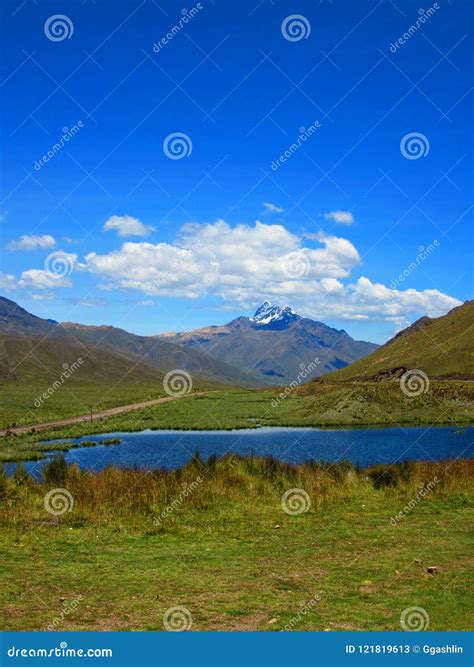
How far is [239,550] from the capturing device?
40.8ft

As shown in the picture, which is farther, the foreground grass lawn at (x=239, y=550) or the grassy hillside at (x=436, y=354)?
the grassy hillside at (x=436, y=354)

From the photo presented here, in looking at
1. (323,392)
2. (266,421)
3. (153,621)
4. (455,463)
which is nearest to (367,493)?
(455,463)

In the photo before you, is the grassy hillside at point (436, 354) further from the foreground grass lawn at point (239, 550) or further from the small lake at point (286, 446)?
the foreground grass lawn at point (239, 550)

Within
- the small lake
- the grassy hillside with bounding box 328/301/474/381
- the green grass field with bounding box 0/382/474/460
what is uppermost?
the grassy hillside with bounding box 328/301/474/381

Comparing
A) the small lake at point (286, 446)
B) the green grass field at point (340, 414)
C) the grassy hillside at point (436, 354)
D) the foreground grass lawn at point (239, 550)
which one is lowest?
the foreground grass lawn at point (239, 550)

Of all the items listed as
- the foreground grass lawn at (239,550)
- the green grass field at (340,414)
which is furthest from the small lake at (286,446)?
the foreground grass lawn at (239,550)

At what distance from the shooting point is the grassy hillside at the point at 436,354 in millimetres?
127625

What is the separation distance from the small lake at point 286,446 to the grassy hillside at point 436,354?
68.0 m

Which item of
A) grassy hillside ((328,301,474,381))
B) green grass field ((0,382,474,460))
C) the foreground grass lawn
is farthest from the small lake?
grassy hillside ((328,301,474,381))

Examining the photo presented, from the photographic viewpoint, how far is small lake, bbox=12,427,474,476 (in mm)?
36531

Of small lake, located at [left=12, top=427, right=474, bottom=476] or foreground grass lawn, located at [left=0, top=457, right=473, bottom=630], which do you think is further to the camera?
small lake, located at [left=12, top=427, right=474, bottom=476]

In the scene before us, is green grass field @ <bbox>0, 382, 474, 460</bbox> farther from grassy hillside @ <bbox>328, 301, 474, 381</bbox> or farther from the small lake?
grassy hillside @ <bbox>328, 301, 474, 381</bbox>

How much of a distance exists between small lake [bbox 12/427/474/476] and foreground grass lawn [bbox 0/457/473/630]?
1343cm

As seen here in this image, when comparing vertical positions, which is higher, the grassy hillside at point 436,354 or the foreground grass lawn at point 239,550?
the grassy hillside at point 436,354
